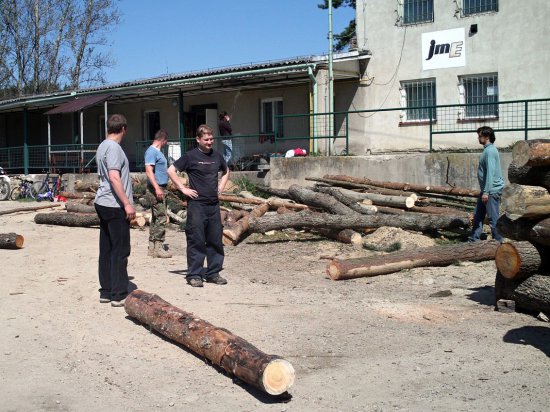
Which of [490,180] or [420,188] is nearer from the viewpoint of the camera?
[490,180]

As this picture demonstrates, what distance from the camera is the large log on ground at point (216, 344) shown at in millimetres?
4637

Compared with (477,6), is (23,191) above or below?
below

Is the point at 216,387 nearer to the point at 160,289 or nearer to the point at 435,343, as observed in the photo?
the point at 435,343

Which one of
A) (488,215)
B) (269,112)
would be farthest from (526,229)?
(269,112)

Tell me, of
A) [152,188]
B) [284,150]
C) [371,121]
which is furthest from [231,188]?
[152,188]

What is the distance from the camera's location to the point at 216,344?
5359 millimetres

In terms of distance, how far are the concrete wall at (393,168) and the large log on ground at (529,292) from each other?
758cm

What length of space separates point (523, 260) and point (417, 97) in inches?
564

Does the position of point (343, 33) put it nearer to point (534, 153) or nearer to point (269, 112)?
point (269, 112)

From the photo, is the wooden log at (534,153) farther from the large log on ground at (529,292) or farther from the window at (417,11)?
the window at (417,11)

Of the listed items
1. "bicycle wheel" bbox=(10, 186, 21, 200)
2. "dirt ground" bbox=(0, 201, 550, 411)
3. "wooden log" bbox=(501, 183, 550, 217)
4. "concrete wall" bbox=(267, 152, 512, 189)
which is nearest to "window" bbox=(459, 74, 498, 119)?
"concrete wall" bbox=(267, 152, 512, 189)

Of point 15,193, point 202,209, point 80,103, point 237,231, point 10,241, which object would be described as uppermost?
point 80,103

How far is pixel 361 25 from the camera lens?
2131cm

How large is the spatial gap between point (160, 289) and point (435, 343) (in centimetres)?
365
